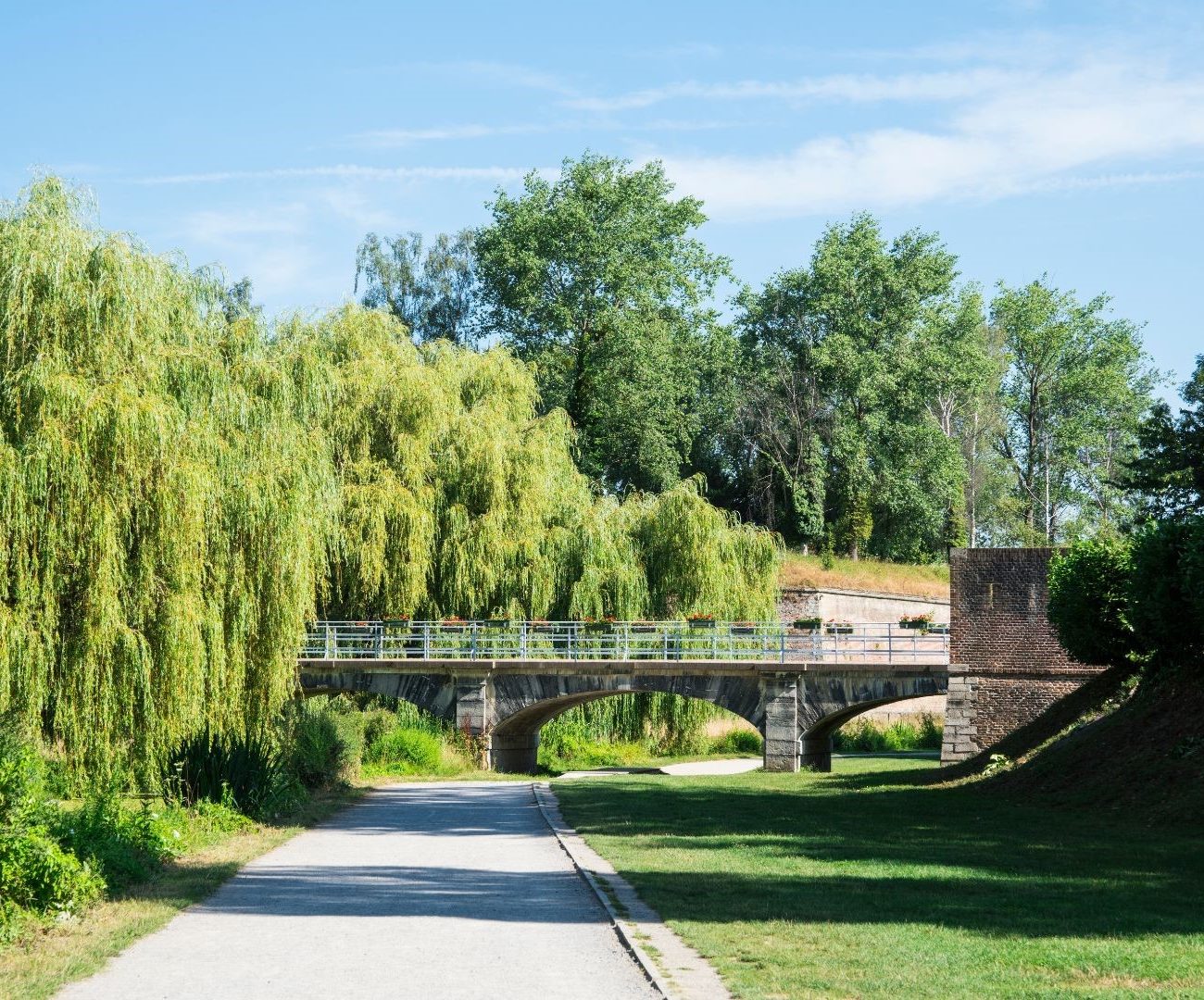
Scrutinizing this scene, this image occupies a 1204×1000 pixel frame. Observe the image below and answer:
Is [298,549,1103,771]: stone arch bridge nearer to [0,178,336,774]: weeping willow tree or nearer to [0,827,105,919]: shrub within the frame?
[0,178,336,774]: weeping willow tree

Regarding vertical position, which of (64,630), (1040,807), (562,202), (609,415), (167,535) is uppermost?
(562,202)

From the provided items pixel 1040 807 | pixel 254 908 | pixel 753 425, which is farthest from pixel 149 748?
pixel 753 425

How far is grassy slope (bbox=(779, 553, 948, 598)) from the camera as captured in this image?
178 feet

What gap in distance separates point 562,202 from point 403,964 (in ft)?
165

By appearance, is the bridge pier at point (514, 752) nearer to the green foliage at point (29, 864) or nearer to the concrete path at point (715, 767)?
the concrete path at point (715, 767)

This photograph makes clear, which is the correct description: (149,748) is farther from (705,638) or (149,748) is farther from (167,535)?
(705,638)

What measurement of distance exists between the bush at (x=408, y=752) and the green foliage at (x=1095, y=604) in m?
14.4

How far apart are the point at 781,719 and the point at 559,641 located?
20.3 ft

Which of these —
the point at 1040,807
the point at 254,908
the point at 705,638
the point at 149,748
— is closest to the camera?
the point at 254,908

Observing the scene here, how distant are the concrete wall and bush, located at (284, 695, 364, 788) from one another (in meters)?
22.9

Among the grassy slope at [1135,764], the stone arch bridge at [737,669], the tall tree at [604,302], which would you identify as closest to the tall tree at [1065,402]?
the tall tree at [604,302]

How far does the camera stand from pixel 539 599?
3684 cm

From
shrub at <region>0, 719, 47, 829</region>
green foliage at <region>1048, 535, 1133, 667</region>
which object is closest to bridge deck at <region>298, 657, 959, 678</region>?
green foliage at <region>1048, 535, 1133, 667</region>

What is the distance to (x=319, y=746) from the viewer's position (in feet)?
82.7
